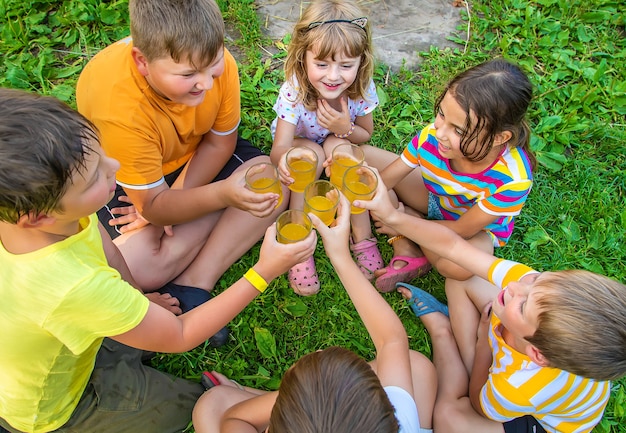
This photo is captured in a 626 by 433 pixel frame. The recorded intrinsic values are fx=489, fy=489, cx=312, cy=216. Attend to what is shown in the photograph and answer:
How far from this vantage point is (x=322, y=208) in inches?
110

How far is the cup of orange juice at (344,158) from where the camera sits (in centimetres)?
296

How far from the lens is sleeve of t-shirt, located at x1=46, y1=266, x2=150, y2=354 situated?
186cm

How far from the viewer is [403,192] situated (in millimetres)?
3775

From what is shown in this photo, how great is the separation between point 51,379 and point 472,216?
2.46m

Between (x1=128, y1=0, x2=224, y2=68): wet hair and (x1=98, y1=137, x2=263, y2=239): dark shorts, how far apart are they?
44.9 inches

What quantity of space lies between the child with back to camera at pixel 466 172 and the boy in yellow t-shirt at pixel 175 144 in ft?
3.32

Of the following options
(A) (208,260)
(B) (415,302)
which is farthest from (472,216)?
(A) (208,260)

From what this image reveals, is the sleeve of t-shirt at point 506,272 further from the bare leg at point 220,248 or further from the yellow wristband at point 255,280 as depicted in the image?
the bare leg at point 220,248

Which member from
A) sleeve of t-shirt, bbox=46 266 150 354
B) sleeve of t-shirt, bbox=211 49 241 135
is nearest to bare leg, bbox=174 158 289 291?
sleeve of t-shirt, bbox=211 49 241 135

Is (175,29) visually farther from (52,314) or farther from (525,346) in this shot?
(525,346)

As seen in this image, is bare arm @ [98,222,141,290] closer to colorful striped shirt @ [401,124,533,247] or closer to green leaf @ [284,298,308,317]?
green leaf @ [284,298,308,317]

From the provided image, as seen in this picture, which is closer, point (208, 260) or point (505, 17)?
point (208, 260)

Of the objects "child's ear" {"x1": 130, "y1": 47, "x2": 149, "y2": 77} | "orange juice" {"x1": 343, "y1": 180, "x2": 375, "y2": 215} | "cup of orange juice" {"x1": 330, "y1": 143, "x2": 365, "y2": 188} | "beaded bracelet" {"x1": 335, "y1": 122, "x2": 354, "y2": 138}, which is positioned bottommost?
"beaded bracelet" {"x1": 335, "y1": 122, "x2": 354, "y2": 138}

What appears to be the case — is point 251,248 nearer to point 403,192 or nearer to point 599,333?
point 403,192
